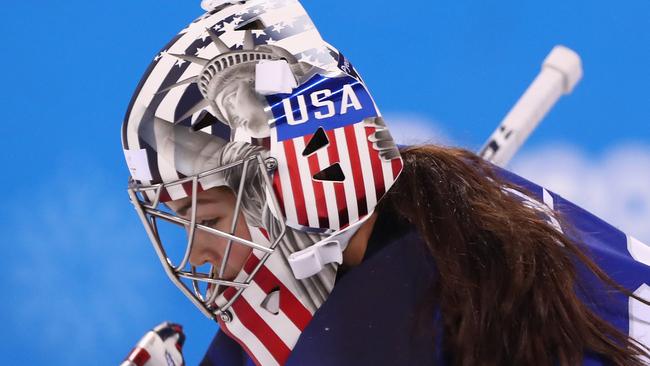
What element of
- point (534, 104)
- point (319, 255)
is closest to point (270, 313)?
point (319, 255)

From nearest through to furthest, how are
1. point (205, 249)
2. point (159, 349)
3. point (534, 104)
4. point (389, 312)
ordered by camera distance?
point (389, 312), point (205, 249), point (159, 349), point (534, 104)

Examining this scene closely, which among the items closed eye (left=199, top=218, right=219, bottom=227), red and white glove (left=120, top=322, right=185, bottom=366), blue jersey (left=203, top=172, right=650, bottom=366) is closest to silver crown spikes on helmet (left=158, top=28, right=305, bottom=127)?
closed eye (left=199, top=218, right=219, bottom=227)

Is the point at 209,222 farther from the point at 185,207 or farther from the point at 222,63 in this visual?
the point at 222,63

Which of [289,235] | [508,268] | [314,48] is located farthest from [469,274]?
[314,48]

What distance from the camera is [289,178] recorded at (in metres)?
1.09

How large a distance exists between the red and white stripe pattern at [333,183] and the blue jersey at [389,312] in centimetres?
6

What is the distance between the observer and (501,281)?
1.11 m

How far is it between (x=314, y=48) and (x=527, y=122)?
857mm

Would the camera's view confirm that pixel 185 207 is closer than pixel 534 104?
Yes

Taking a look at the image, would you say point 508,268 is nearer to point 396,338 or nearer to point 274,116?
point 396,338

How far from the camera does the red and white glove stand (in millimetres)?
1483

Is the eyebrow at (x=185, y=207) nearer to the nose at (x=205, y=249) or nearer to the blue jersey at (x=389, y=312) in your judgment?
the nose at (x=205, y=249)

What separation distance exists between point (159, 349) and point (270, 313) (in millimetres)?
401

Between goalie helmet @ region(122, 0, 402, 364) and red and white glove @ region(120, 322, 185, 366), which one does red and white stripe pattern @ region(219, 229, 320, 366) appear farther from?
red and white glove @ region(120, 322, 185, 366)
